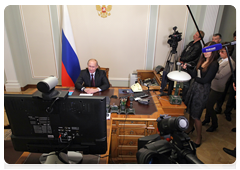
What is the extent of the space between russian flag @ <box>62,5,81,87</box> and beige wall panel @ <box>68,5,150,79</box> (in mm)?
451

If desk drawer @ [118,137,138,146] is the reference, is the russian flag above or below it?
above

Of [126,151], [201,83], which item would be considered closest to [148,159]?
[126,151]

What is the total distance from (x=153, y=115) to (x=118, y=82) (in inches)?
93.2

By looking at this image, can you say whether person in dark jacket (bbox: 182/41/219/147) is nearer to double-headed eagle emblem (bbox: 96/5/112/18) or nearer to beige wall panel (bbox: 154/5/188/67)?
beige wall panel (bbox: 154/5/188/67)

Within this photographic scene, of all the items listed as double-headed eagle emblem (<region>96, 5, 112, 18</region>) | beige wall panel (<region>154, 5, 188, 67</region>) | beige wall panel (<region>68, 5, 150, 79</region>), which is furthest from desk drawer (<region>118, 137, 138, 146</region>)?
double-headed eagle emblem (<region>96, 5, 112, 18</region>)

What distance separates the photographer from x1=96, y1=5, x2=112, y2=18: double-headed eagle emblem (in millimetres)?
3244

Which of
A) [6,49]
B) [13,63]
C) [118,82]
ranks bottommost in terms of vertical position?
[118,82]

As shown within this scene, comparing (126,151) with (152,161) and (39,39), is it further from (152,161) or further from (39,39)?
(39,39)

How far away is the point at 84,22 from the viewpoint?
336 cm

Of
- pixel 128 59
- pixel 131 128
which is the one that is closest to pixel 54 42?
pixel 128 59

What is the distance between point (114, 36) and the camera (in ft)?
11.4

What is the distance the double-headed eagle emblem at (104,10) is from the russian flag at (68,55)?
2.50 feet

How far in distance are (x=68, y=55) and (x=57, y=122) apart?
248cm
